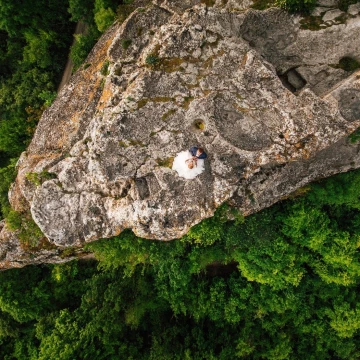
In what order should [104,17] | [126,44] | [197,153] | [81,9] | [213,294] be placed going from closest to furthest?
[197,153]
[126,44]
[104,17]
[81,9]
[213,294]

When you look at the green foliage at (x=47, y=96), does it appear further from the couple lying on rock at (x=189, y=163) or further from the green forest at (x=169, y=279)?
the couple lying on rock at (x=189, y=163)

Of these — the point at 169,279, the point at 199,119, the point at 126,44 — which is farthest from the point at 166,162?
the point at 169,279

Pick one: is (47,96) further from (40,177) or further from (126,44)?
(126,44)

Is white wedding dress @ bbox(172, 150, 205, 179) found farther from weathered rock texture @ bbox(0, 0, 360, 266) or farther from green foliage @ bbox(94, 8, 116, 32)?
green foliage @ bbox(94, 8, 116, 32)

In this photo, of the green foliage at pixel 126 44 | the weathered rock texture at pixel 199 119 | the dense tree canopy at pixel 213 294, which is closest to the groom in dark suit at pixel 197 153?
the weathered rock texture at pixel 199 119

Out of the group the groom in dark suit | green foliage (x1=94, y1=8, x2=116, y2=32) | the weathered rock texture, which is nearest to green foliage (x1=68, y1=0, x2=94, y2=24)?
green foliage (x1=94, y1=8, x2=116, y2=32)

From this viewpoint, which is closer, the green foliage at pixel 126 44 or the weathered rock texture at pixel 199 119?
the weathered rock texture at pixel 199 119
